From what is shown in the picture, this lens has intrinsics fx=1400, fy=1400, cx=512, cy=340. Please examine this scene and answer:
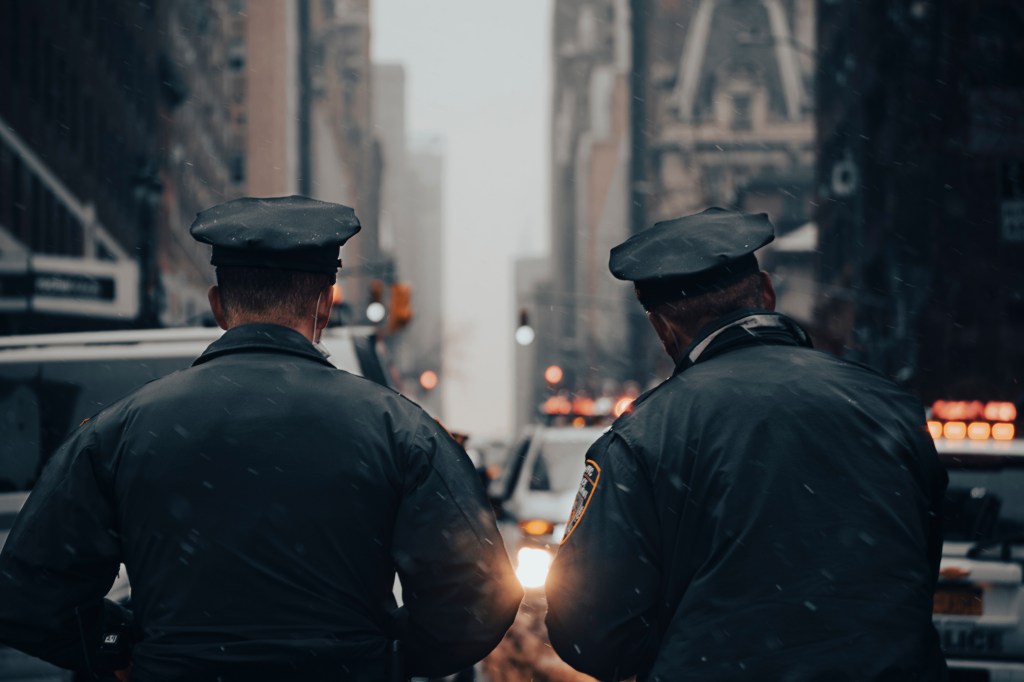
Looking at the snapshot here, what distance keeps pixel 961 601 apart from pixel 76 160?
3357 cm

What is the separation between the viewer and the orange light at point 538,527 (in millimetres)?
10234

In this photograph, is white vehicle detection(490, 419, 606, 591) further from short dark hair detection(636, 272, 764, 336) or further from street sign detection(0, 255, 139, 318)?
street sign detection(0, 255, 139, 318)

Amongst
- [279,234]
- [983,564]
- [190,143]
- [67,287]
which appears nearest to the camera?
[279,234]

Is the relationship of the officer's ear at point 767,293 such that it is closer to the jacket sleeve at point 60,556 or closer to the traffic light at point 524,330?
the jacket sleeve at point 60,556

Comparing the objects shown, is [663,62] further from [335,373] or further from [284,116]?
[335,373]

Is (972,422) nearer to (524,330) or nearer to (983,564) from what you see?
(983,564)

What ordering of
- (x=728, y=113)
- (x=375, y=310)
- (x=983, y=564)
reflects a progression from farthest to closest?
(x=728, y=113) → (x=375, y=310) → (x=983, y=564)

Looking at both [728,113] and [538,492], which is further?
[728,113]

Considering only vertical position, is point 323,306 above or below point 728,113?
below

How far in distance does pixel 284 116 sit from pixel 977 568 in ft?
294

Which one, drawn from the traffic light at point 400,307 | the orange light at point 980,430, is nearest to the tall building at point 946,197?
the traffic light at point 400,307

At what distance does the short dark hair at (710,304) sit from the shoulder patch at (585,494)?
435mm

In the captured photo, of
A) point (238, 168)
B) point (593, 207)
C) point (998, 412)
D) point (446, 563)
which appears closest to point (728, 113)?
point (238, 168)

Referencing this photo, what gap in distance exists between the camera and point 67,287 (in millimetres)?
24266
